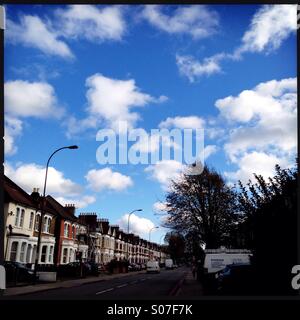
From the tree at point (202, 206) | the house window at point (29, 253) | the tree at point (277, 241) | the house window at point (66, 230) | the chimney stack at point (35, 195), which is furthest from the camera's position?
the house window at point (66, 230)

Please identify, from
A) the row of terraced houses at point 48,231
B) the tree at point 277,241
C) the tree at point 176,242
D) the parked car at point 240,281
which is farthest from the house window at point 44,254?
the tree at point 277,241

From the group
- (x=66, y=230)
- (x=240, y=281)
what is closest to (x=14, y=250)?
(x=66, y=230)

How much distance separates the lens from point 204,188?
3444 centimetres

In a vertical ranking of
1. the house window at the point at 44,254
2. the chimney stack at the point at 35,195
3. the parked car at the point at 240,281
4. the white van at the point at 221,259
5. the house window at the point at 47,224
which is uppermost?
the chimney stack at the point at 35,195

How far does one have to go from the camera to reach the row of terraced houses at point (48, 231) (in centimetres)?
3372

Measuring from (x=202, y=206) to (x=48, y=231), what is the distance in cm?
1880

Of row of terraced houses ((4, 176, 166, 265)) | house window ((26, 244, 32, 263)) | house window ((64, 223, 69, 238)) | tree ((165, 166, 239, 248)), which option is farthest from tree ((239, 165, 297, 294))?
house window ((64, 223, 69, 238))

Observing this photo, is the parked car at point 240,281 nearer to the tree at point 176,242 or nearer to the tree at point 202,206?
the tree at point 202,206

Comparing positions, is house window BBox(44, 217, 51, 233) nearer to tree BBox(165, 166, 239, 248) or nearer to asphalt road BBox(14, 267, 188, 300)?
tree BBox(165, 166, 239, 248)

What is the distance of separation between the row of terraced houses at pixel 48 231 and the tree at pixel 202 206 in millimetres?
10043

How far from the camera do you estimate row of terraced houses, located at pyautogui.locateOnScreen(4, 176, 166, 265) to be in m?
33.7

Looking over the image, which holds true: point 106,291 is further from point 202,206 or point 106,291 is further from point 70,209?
point 70,209
